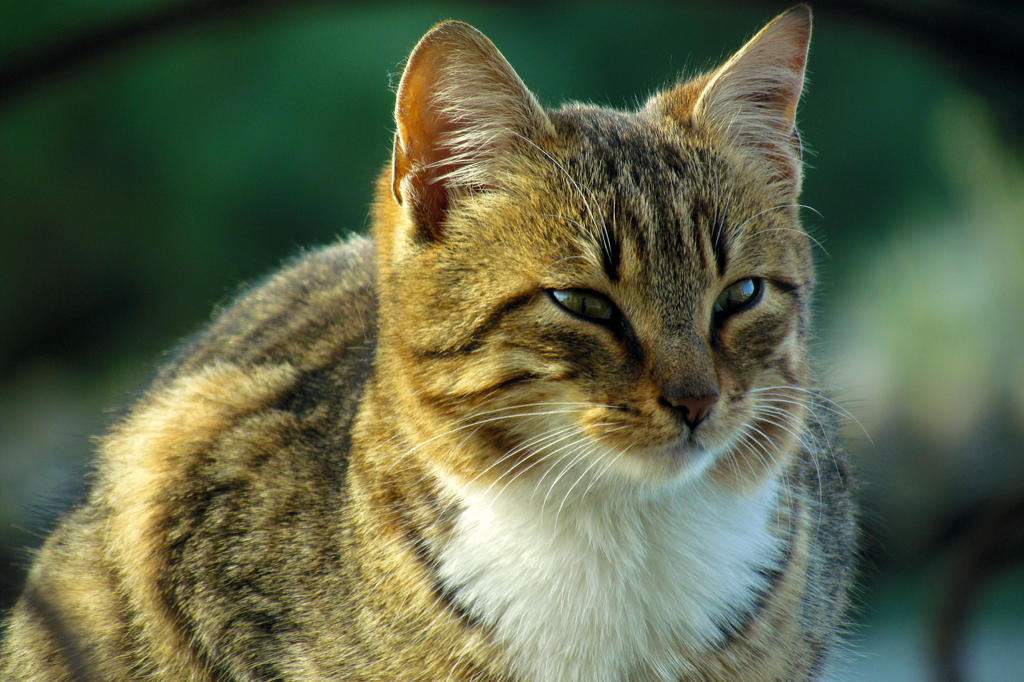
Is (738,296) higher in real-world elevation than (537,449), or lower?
higher

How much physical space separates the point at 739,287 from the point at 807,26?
45 cm

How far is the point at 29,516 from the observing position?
2.67 m

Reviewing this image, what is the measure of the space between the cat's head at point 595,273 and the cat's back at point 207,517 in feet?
1.03

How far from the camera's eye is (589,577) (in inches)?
73.9

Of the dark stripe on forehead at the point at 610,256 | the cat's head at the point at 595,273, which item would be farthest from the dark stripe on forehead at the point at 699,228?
the dark stripe on forehead at the point at 610,256

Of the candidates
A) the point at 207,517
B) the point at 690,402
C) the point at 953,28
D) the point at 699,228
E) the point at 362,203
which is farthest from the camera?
the point at 362,203

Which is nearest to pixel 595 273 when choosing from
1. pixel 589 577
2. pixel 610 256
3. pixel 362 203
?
pixel 610 256

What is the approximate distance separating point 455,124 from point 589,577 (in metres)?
0.80

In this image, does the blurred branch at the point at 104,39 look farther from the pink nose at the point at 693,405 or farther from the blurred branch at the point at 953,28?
the pink nose at the point at 693,405

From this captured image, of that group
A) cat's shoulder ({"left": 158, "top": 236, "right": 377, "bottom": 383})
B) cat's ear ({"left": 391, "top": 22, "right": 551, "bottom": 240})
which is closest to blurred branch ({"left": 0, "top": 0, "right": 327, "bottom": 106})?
cat's ear ({"left": 391, "top": 22, "right": 551, "bottom": 240})

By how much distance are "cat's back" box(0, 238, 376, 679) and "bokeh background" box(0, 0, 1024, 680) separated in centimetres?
419

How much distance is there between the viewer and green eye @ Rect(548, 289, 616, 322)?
5.72 feet

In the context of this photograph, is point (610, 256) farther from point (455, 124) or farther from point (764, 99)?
point (764, 99)

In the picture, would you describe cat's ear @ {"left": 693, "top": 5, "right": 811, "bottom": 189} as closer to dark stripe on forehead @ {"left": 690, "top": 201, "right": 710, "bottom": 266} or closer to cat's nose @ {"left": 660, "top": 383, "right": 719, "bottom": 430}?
dark stripe on forehead @ {"left": 690, "top": 201, "right": 710, "bottom": 266}
